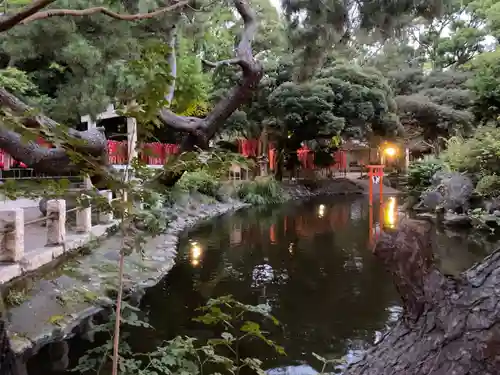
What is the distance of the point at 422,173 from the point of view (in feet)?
49.6

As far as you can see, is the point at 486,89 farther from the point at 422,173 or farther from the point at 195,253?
A: the point at 195,253

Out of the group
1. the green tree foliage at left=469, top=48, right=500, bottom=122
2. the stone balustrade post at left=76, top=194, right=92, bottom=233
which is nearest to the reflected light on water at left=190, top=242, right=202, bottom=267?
the stone balustrade post at left=76, top=194, right=92, bottom=233

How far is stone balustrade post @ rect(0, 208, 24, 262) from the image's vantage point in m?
5.08

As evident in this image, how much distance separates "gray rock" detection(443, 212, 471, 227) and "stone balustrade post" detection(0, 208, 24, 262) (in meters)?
9.82

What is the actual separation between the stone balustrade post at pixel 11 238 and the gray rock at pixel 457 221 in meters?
9.82

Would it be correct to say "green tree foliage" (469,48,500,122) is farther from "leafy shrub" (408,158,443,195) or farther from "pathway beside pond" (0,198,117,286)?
"pathway beside pond" (0,198,117,286)

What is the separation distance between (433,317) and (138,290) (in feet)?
18.2

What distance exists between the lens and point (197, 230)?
472 inches

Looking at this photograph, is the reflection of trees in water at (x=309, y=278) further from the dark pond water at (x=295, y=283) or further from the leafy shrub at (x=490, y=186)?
the leafy shrub at (x=490, y=186)

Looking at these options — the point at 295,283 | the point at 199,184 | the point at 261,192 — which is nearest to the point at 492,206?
the point at 295,283

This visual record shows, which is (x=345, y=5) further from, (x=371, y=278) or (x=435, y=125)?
(x=435, y=125)

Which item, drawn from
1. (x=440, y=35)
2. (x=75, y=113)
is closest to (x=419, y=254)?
(x=75, y=113)

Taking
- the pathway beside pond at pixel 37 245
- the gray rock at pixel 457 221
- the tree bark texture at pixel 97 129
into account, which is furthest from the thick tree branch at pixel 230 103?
the gray rock at pixel 457 221

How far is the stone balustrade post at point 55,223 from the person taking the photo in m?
6.15
